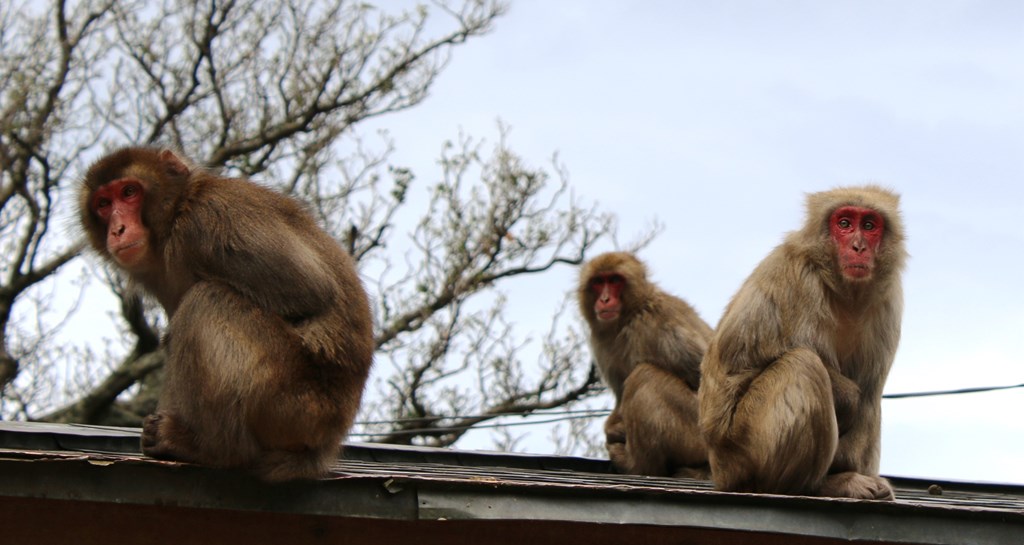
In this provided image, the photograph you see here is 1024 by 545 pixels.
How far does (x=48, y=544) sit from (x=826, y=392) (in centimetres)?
310

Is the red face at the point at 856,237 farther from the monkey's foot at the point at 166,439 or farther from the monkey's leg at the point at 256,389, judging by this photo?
the monkey's foot at the point at 166,439

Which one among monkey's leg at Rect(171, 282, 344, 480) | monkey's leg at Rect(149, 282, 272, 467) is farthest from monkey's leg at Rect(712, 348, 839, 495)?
monkey's leg at Rect(149, 282, 272, 467)

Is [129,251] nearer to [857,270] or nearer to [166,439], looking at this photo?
[166,439]

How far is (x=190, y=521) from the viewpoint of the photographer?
4594 mm

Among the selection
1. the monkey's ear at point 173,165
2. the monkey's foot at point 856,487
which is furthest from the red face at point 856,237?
the monkey's ear at point 173,165

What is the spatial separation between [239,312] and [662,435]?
3898mm

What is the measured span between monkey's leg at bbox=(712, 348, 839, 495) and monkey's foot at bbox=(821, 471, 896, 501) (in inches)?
3.0

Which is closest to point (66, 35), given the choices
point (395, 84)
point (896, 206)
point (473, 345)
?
point (395, 84)

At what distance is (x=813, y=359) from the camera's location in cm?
556

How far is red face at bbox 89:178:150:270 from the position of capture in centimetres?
503

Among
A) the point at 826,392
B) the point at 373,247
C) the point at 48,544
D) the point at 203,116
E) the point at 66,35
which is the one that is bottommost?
the point at 48,544

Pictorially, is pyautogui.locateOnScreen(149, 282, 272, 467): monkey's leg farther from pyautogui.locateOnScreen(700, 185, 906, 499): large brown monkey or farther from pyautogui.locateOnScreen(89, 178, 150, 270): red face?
pyautogui.locateOnScreen(700, 185, 906, 499): large brown monkey

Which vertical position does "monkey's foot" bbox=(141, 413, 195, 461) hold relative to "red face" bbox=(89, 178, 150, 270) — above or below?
below

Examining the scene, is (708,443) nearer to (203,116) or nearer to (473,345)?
(473,345)
